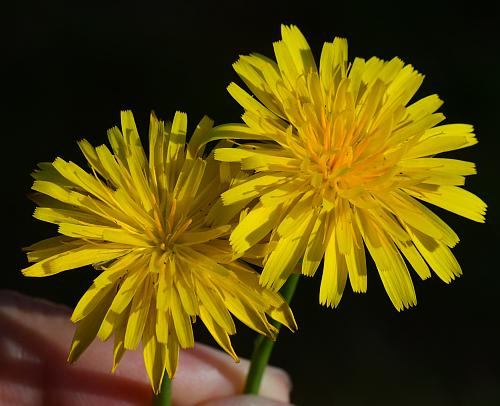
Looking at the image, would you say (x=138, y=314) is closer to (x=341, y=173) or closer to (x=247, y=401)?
(x=341, y=173)

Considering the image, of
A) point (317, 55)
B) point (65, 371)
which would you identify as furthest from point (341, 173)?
point (317, 55)

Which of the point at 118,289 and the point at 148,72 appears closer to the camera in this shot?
the point at 118,289

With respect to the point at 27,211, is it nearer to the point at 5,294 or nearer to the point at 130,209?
the point at 5,294

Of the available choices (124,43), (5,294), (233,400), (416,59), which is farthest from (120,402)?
(416,59)

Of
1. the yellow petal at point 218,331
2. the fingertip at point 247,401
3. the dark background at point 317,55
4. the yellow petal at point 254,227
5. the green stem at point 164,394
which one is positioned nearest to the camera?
the yellow petal at point 254,227

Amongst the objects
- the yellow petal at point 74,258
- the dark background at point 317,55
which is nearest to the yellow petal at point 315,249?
the yellow petal at point 74,258

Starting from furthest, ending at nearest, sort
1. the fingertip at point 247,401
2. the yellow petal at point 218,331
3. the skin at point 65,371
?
the skin at point 65,371 < the fingertip at point 247,401 < the yellow petal at point 218,331

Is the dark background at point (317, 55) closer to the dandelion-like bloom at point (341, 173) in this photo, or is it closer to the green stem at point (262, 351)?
the green stem at point (262, 351)
